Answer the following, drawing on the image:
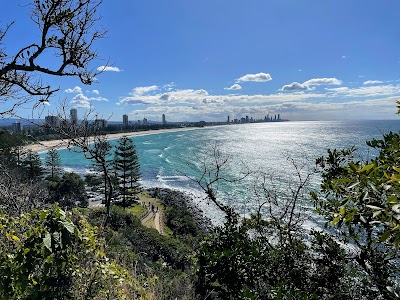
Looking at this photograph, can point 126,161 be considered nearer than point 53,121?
No

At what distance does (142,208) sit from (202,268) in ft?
112

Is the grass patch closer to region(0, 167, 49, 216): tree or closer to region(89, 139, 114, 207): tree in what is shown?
region(0, 167, 49, 216): tree

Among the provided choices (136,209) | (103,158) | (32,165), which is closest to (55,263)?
(103,158)

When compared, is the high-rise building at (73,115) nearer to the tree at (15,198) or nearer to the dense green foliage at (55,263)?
the tree at (15,198)

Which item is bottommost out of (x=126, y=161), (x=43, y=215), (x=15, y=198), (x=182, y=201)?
(x=182, y=201)

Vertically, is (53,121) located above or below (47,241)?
above

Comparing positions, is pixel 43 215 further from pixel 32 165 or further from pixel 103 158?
pixel 32 165

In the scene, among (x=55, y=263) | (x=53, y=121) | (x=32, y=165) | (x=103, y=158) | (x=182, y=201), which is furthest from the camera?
(x=32, y=165)

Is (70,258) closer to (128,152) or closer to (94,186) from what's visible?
(128,152)

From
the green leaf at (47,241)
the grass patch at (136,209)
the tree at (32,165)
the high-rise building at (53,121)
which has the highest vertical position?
the high-rise building at (53,121)

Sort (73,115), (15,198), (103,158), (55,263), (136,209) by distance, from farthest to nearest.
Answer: (136,209), (15,198), (73,115), (103,158), (55,263)

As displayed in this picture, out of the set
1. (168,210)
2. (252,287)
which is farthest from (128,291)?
(168,210)

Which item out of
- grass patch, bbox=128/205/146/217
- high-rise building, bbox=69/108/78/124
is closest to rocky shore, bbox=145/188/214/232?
grass patch, bbox=128/205/146/217

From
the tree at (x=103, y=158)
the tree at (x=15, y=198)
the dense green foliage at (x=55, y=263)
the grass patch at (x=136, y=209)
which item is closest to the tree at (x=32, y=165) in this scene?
the grass patch at (x=136, y=209)
